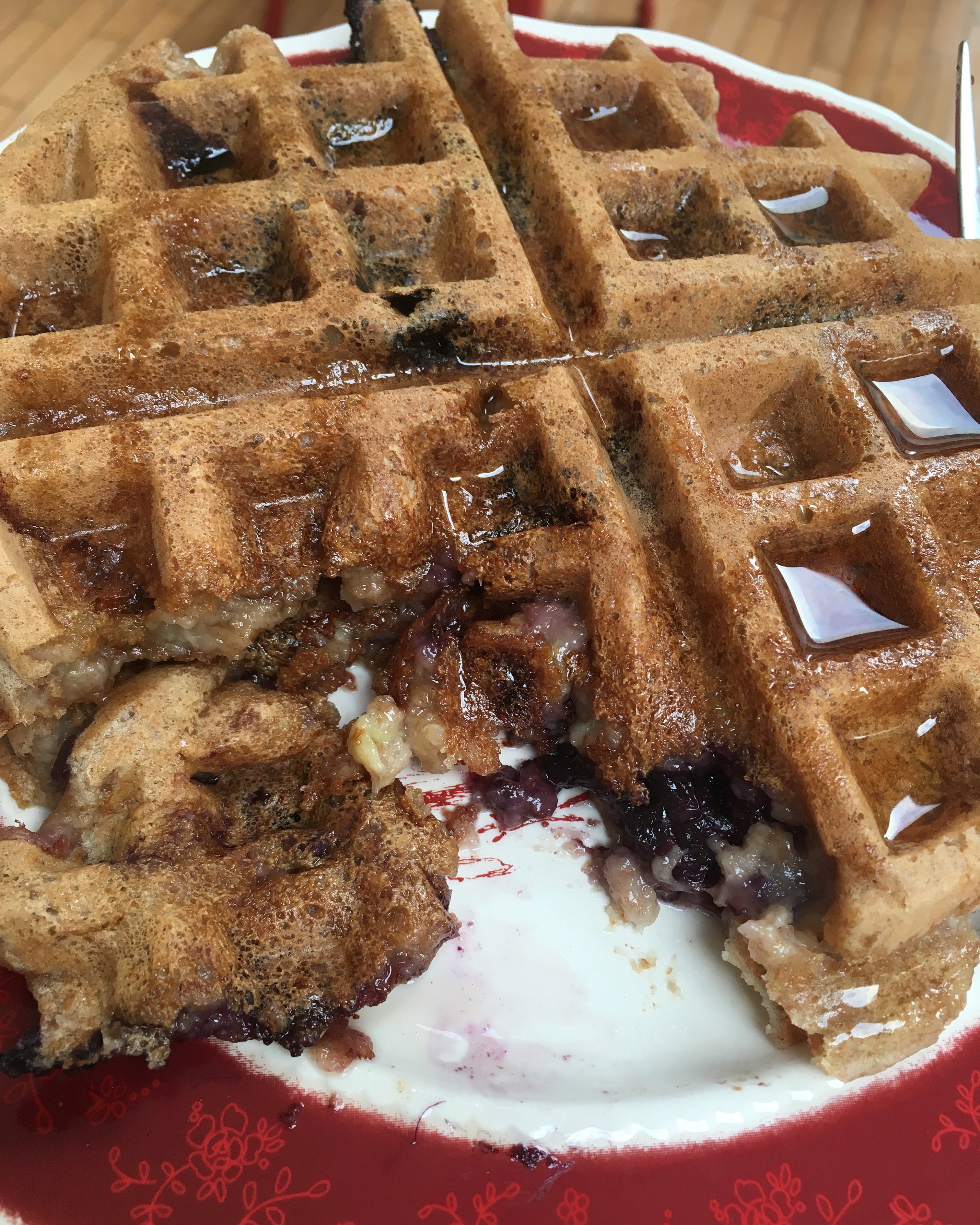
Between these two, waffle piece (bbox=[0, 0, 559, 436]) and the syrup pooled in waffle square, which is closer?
the syrup pooled in waffle square

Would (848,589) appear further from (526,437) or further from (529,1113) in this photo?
(529,1113)

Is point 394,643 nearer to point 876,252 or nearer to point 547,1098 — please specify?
point 547,1098

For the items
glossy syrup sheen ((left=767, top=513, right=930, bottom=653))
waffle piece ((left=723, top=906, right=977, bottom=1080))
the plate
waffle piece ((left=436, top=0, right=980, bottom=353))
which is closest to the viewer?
the plate

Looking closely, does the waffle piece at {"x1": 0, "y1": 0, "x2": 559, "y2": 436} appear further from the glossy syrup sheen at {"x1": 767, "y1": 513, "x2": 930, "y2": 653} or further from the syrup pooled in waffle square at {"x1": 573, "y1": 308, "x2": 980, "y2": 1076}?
the glossy syrup sheen at {"x1": 767, "y1": 513, "x2": 930, "y2": 653}

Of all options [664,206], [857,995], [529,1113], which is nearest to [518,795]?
[529,1113]

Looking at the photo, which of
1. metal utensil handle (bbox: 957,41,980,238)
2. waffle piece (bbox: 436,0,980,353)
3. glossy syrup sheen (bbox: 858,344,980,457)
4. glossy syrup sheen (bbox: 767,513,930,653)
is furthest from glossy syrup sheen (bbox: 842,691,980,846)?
metal utensil handle (bbox: 957,41,980,238)

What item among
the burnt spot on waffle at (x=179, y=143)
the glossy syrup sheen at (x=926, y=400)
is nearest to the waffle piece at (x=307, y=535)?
the glossy syrup sheen at (x=926, y=400)

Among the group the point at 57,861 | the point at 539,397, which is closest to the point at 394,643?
the point at 539,397
